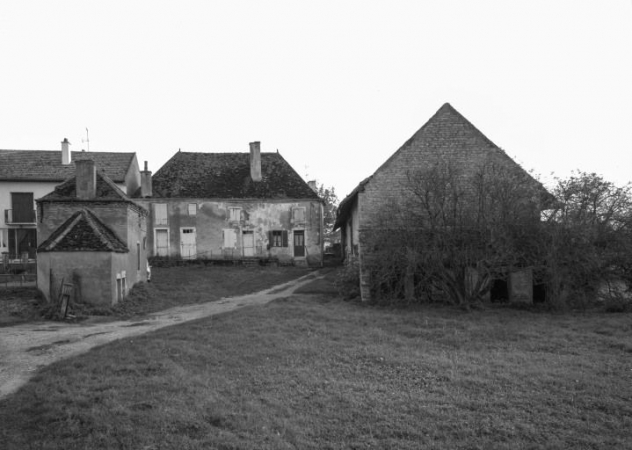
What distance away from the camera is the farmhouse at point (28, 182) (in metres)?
33.0

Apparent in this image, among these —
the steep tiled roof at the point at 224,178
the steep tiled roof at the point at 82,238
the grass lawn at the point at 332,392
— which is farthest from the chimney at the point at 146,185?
the grass lawn at the point at 332,392

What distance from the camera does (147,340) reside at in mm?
12062

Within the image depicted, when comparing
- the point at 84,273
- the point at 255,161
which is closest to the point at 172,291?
the point at 84,273

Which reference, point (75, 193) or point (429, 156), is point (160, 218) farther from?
point (429, 156)

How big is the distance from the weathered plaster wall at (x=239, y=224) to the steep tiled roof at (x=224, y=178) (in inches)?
24.3

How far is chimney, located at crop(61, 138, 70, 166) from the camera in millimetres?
33925

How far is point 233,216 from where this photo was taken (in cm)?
3450

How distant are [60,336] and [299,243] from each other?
72.8 ft

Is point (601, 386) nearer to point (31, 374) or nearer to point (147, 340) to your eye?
point (147, 340)

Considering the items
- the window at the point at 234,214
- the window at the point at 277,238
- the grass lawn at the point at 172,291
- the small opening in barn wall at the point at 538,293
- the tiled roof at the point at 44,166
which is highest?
the tiled roof at the point at 44,166

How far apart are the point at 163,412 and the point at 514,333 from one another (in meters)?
9.79

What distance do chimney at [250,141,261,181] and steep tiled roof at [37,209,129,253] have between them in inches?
661

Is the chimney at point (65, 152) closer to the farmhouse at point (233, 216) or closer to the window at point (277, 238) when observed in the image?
the farmhouse at point (233, 216)

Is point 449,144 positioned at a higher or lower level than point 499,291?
higher
